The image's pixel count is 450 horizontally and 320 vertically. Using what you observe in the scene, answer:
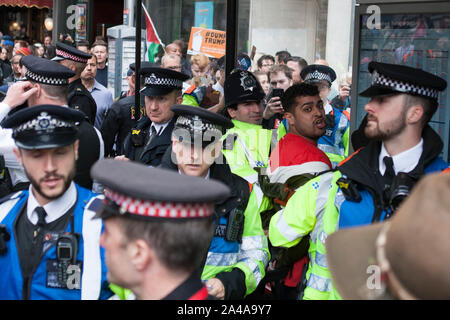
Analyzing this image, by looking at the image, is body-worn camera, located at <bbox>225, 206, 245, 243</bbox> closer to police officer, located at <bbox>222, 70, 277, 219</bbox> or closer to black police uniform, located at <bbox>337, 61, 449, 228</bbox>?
black police uniform, located at <bbox>337, 61, 449, 228</bbox>

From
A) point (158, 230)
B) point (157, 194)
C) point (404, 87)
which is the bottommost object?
point (158, 230)

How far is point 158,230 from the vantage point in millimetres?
1991

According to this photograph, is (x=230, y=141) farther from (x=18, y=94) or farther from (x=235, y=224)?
(x=235, y=224)

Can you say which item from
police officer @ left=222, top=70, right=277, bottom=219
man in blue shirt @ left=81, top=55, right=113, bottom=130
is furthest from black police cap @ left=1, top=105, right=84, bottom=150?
man in blue shirt @ left=81, top=55, right=113, bottom=130

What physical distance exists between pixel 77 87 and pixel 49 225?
410 cm

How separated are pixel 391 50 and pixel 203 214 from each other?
2.59 meters

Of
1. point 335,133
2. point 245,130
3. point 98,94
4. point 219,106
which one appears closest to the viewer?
point 245,130

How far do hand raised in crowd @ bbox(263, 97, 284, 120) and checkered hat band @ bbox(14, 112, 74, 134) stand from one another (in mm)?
3150

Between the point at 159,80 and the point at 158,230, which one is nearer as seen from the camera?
the point at 158,230

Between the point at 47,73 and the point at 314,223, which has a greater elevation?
the point at 47,73

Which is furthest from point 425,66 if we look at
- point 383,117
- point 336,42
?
point 336,42

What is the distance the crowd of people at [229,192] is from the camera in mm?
1954

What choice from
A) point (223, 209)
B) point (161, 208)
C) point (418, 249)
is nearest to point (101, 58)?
point (223, 209)
